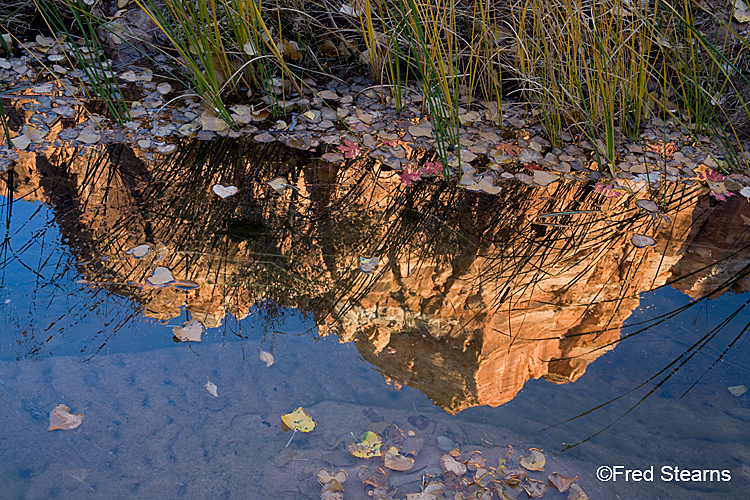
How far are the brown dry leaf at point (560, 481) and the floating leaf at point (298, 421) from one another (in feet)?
1.86

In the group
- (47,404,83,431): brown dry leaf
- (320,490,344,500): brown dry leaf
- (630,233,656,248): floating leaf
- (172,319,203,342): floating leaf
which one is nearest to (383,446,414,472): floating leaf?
(320,490,344,500): brown dry leaf

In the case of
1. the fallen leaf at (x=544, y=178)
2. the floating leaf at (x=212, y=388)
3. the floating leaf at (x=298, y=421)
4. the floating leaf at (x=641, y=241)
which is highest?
the floating leaf at (x=212, y=388)

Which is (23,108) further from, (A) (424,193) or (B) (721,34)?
(B) (721,34)

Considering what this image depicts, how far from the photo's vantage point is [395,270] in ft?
5.76

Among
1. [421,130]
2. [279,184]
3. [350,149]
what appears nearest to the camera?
[279,184]

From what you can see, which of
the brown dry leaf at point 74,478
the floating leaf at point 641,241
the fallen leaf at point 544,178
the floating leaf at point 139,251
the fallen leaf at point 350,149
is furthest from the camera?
the fallen leaf at point 350,149

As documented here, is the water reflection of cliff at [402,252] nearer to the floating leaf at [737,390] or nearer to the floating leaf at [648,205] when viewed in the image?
the floating leaf at [648,205]

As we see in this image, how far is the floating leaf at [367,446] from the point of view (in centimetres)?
121

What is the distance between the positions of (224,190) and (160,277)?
0.63 metres

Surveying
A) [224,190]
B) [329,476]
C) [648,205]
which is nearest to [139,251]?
[224,190]

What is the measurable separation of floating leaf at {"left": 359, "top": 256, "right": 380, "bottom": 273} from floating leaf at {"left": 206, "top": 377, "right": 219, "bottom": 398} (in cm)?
62

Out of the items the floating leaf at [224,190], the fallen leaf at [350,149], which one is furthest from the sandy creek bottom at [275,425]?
the fallen leaf at [350,149]

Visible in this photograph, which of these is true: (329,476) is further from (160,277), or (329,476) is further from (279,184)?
(279,184)

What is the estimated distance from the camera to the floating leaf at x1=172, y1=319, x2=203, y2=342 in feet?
4.74
